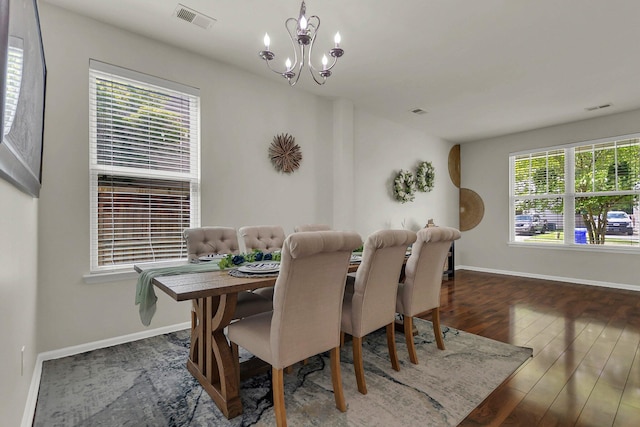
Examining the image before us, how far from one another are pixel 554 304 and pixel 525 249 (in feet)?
6.89

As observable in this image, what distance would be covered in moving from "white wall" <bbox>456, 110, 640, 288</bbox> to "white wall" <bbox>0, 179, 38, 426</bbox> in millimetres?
6722

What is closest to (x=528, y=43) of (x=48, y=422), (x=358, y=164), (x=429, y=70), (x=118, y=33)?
(x=429, y=70)

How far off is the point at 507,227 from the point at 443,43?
436 centimetres

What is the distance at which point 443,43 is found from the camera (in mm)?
3002

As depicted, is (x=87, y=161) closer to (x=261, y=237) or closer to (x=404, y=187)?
(x=261, y=237)

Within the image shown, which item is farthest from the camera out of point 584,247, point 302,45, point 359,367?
point 584,247

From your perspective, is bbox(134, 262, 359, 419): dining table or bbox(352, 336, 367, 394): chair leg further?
bbox(352, 336, 367, 394): chair leg

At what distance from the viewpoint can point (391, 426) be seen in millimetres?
1657

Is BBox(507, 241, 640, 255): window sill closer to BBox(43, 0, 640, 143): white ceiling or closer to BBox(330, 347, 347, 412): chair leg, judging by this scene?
BBox(43, 0, 640, 143): white ceiling

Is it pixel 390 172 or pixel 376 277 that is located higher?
pixel 390 172

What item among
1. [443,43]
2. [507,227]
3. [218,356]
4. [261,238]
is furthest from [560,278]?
[218,356]

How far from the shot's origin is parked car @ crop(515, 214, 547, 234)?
579cm

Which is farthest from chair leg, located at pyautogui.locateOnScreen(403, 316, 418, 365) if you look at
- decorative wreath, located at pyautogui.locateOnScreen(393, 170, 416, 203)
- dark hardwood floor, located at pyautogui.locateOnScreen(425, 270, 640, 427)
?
decorative wreath, located at pyautogui.locateOnScreen(393, 170, 416, 203)

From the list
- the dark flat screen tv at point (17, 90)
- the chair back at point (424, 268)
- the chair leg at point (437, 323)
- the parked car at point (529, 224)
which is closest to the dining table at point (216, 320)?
the dark flat screen tv at point (17, 90)
